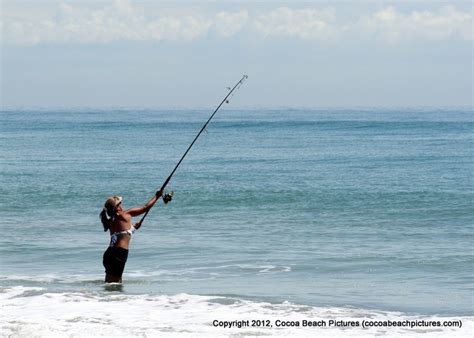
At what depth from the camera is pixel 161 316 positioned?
9.62m

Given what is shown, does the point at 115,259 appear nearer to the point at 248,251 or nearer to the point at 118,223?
the point at 118,223

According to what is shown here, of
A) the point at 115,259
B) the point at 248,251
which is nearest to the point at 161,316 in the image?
the point at 115,259

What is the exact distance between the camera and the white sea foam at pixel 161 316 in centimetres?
884

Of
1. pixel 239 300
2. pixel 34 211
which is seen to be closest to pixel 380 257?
pixel 239 300

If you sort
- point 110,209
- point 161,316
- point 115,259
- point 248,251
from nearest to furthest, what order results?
point 161,316, point 110,209, point 115,259, point 248,251

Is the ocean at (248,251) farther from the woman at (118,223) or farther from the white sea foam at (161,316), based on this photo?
the woman at (118,223)

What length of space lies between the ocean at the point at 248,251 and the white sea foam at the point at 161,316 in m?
0.02

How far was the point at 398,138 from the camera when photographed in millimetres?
52938

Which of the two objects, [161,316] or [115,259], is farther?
[115,259]

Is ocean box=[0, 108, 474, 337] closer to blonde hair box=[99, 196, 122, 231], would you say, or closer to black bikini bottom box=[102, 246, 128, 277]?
black bikini bottom box=[102, 246, 128, 277]

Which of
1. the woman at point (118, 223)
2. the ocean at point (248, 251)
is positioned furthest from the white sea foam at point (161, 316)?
the woman at point (118, 223)

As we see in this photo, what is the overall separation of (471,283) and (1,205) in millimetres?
12713

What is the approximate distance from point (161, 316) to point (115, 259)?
1.65 meters

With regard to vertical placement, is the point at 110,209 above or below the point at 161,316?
above
